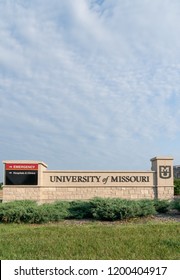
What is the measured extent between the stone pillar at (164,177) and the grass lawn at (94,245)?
11.4 metres

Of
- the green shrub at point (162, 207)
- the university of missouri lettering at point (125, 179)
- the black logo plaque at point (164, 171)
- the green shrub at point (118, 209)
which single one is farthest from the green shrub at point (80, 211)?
the black logo plaque at point (164, 171)

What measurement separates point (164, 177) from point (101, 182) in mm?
3541

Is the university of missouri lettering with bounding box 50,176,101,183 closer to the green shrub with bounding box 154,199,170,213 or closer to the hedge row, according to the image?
the green shrub with bounding box 154,199,170,213

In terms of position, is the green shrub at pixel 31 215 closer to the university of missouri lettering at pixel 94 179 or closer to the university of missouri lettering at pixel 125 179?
the university of missouri lettering at pixel 94 179

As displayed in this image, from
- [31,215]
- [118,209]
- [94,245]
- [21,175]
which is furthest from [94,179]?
[94,245]

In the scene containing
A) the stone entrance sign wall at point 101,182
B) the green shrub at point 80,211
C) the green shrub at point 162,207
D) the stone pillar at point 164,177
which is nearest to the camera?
the green shrub at point 80,211

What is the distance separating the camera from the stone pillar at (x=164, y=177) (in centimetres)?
1969

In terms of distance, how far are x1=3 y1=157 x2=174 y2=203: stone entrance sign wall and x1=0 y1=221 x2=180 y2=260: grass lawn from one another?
36.3 ft

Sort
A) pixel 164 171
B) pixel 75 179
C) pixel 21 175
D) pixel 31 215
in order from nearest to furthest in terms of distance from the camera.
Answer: pixel 31 215 < pixel 21 175 < pixel 75 179 < pixel 164 171

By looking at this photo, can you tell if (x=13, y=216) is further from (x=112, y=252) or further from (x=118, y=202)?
(x=112, y=252)

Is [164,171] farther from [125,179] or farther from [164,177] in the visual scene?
[125,179]

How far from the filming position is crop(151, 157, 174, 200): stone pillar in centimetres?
1969

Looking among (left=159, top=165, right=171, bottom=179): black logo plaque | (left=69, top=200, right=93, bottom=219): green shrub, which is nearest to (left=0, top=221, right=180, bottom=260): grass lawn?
(left=69, top=200, right=93, bottom=219): green shrub

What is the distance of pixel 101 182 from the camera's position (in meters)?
19.8
